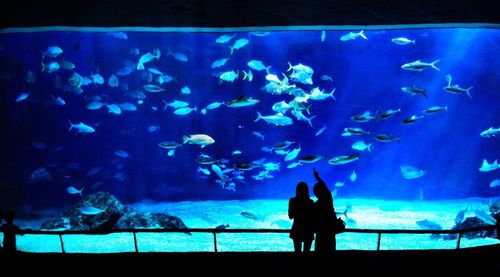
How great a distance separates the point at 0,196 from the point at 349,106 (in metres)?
15.4

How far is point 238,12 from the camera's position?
25.3 ft

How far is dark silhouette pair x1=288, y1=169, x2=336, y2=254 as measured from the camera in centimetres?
393

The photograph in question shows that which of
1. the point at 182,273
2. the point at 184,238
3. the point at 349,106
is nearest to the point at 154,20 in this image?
the point at 184,238

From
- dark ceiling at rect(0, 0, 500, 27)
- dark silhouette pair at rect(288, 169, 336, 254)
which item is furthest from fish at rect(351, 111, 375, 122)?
dark silhouette pair at rect(288, 169, 336, 254)

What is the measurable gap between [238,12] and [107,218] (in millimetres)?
6566

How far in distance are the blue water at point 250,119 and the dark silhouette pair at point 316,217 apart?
12.7m

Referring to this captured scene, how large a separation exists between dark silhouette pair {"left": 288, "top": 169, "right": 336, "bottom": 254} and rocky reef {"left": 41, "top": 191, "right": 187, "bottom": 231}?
19.5ft

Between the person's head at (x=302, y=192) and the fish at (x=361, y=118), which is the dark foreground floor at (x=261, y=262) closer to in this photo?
the person's head at (x=302, y=192)

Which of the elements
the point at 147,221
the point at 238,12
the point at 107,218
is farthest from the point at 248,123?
the point at 238,12

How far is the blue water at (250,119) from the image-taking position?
667 inches

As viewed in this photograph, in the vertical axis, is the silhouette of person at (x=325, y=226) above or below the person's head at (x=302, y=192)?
below

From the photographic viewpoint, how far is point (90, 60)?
1870 centimetres


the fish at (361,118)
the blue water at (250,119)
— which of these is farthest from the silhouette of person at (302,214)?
the blue water at (250,119)

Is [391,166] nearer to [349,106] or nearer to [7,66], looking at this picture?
[349,106]
